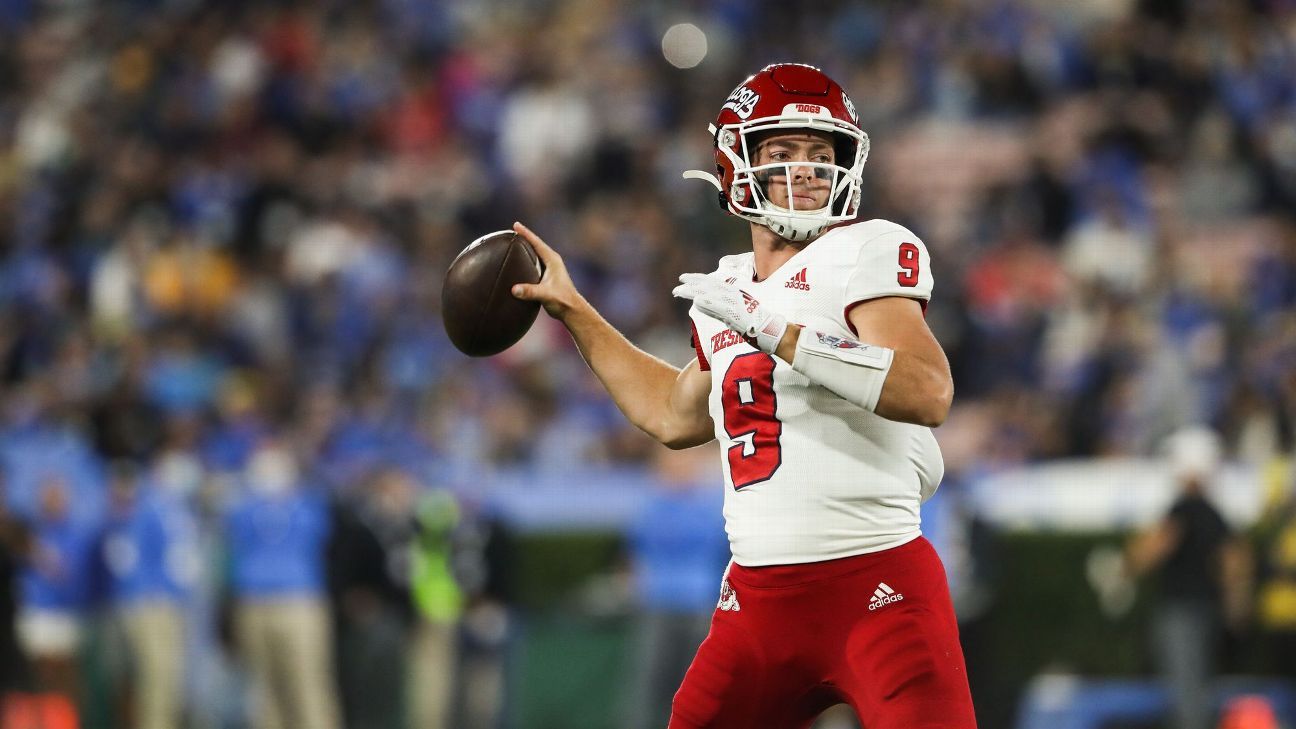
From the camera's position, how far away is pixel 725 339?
11.9 feet

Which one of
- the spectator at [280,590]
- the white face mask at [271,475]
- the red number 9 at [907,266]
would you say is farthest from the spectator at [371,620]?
the red number 9 at [907,266]

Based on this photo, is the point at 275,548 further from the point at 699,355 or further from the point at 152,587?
the point at 699,355

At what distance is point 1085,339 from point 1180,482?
2.37m

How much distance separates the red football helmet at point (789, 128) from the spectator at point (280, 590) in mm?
6199

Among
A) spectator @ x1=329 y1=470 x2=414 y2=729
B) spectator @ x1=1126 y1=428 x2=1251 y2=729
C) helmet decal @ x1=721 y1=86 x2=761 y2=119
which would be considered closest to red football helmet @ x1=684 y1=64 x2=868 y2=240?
helmet decal @ x1=721 y1=86 x2=761 y2=119

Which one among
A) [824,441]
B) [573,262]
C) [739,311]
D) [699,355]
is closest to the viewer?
[739,311]

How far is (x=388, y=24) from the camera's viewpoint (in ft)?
48.7

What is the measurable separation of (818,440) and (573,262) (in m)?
8.95

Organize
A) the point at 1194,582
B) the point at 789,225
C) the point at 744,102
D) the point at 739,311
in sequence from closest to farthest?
the point at 739,311 → the point at 789,225 → the point at 744,102 → the point at 1194,582

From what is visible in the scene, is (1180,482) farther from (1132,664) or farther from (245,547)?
(245,547)

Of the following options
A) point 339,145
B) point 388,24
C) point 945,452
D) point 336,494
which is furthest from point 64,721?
point 388,24

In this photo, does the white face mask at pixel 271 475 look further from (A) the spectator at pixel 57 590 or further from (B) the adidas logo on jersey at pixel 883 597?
(B) the adidas logo on jersey at pixel 883 597

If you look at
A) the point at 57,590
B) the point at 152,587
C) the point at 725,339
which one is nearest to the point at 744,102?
the point at 725,339

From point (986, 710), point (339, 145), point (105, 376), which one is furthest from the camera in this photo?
point (339, 145)
